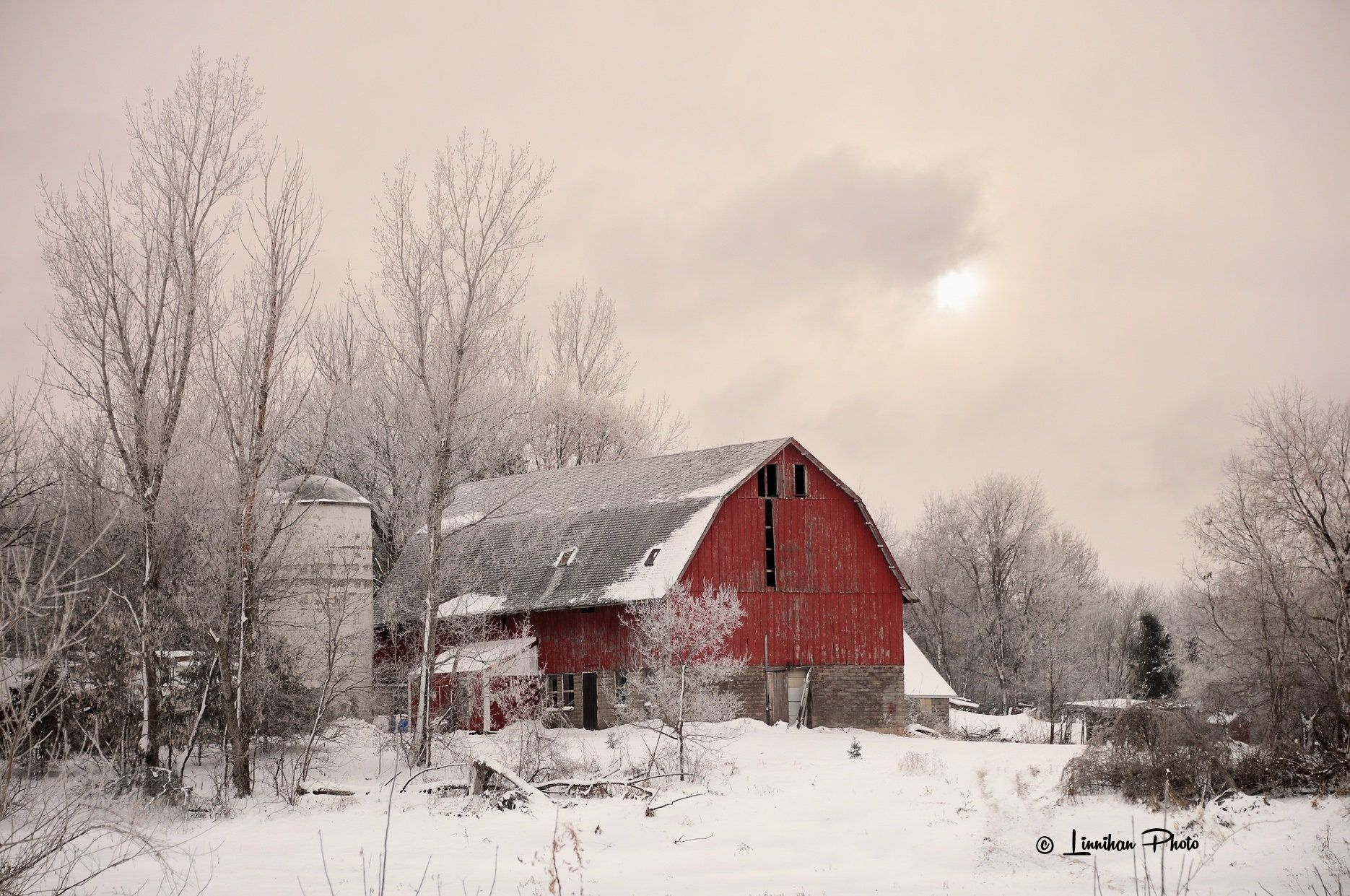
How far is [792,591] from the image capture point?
3288cm

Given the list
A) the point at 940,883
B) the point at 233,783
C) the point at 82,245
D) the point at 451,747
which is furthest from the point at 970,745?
the point at 82,245

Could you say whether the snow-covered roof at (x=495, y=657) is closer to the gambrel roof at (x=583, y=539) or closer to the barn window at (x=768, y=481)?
the gambrel roof at (x=583, y=539)

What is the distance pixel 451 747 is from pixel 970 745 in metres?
12.5

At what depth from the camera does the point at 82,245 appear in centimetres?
2277

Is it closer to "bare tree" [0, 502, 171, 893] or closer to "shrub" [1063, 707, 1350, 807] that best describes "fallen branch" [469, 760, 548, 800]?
"bare tree" [0, 502, 171, 893]

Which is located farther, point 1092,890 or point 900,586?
point 900,586

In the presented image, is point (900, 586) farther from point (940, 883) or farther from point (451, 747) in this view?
point (940, 883)

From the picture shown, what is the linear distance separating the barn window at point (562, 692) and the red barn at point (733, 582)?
2.3 inches

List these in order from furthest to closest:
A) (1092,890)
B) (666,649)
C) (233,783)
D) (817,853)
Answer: (666,649)
(233,783)
(817,853)
(1092,890)

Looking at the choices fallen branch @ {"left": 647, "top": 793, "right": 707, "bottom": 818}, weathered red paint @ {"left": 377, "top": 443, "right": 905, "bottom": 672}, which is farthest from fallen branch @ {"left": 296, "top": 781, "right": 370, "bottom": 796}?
weathered red paint @ {"left": 377, "top": 443, "right": 905, "bottom": 672}

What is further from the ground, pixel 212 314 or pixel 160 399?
pixel 212 314

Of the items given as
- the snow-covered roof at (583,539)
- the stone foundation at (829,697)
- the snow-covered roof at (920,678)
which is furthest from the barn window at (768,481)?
the snow-covered roof at (920,678)

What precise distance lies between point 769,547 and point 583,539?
538cm

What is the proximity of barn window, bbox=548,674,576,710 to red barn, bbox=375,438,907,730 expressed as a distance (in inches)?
2.3
